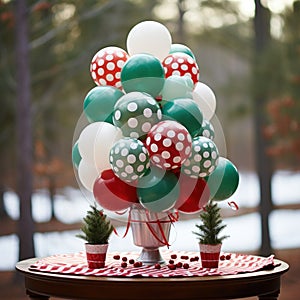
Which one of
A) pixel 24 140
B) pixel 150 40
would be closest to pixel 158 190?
pixel 150 40

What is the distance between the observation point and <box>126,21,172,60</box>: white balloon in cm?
299

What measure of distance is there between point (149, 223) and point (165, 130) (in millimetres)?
384

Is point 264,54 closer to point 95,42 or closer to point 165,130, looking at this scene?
point 95,42

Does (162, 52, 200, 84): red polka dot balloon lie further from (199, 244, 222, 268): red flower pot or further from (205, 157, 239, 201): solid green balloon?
(199, 244, 222, 268): red flower pot

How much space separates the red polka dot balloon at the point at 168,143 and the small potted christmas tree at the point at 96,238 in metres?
0.31

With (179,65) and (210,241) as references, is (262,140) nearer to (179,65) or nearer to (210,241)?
(179,65)

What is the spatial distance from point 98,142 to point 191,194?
39cm

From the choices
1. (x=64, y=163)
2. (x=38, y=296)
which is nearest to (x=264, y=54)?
(x=64, y=163)

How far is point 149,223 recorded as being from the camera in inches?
112

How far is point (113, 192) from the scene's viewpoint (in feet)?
9.01

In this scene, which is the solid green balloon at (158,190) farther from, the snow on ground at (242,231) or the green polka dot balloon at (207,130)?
the snow on ground at (242,231)

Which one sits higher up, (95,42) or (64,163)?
(95,42)

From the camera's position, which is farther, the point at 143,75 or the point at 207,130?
the point at 207,130

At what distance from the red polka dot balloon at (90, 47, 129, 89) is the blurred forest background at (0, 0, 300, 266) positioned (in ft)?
11.5
